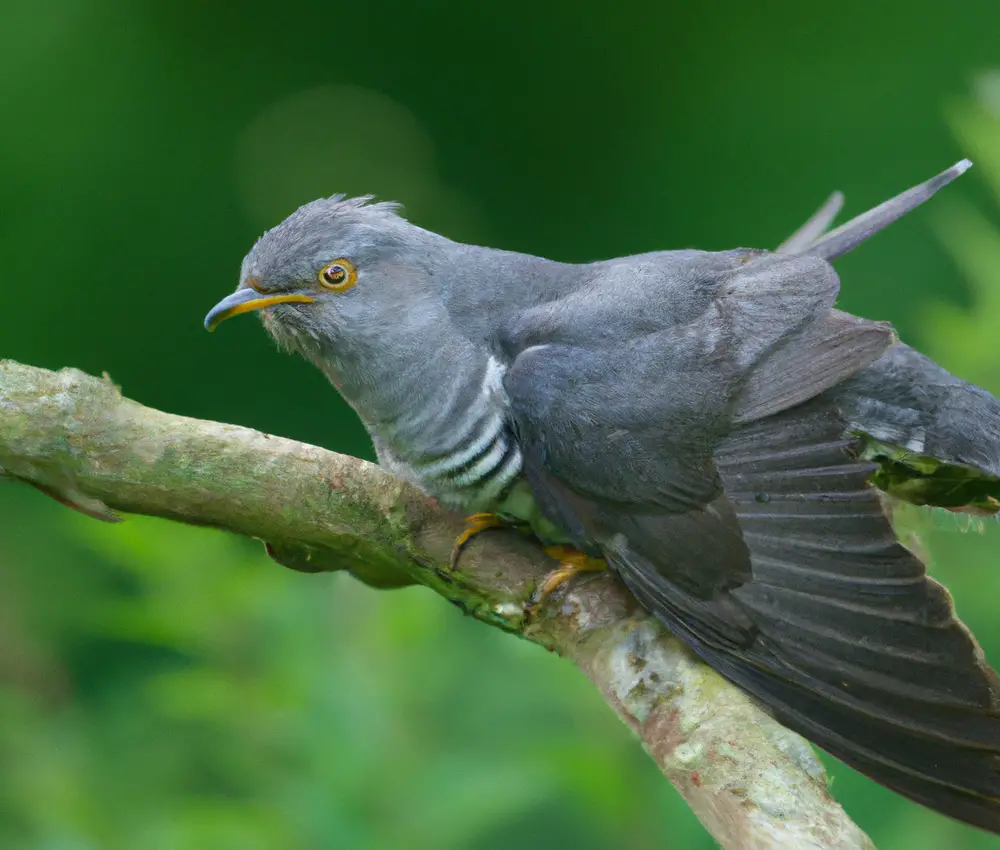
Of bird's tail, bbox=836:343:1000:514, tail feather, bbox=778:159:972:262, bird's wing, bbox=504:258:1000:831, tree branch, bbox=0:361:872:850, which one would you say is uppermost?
tail feather, bbox=778:159:972:262

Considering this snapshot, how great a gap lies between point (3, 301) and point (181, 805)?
207 cm

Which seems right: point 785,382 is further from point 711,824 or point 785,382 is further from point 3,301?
point 3,301

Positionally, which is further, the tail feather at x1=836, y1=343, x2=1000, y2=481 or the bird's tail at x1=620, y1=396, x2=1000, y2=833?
the tail feather at x1=836, y1=343, x2=1000, y2=481

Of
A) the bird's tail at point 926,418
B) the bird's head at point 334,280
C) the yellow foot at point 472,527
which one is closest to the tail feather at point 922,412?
the bird's tail at point 926,418

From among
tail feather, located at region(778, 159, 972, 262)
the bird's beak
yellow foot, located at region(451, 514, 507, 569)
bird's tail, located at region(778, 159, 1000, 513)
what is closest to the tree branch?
yellow foot, located at region(451, 514, 507, 569)

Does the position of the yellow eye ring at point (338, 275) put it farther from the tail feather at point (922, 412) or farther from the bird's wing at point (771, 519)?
the tail feather at point (922, 412)

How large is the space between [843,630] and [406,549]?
0.81m

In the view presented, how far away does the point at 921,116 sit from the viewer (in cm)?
392

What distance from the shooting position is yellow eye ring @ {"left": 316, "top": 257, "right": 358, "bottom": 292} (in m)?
2.34

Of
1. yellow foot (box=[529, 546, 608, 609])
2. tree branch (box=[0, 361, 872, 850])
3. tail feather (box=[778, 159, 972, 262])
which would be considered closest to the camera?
tree branch (box=[0, 361, 872, 850])

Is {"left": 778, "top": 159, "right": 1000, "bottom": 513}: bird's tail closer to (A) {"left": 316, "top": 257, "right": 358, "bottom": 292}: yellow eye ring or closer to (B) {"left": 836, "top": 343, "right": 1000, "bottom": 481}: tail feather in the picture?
(B) {"left": 836, "top": 343, "right": 1000, "bottom": 481}: tail feather

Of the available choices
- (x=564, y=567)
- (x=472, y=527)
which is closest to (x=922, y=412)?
(x=564, y=567)

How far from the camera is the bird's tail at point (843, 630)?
73.8 inches

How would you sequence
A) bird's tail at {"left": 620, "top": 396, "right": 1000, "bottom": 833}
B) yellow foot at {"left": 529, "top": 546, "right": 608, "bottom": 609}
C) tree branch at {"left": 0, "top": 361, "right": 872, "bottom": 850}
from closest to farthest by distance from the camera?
tree branch at {"left": 0, "top": 361, "right": 872, "bottom": 850}, bird's tail at {"left": 620, "top": 396, "right": 1000, "bottom": 833}, yellow foot at {"left": 529, "top": 546, "right": 608, "bottom": 609}
